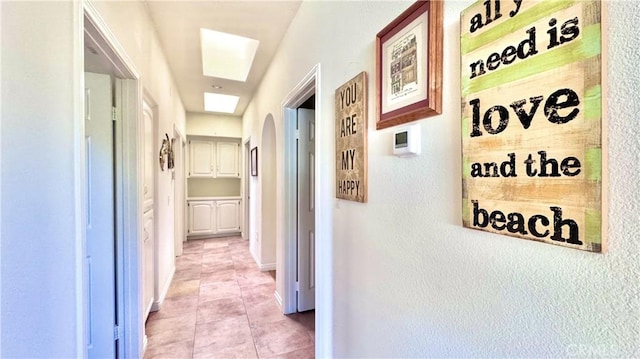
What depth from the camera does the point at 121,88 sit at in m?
1.81

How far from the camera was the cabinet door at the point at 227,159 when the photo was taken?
19.2ft

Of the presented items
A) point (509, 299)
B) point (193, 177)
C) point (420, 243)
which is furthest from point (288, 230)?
point (193, 177)

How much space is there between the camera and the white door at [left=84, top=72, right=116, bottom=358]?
172 centimetres

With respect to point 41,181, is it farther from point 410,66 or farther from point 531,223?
point 531,223

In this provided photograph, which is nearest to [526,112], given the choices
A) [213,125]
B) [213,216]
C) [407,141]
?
[407,141]

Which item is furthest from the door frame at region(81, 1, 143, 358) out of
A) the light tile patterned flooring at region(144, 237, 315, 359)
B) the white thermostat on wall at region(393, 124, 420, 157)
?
the white thermostat on wall at region(393, 124, 420, 157)

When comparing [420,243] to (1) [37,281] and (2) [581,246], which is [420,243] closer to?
(2) [581,246]

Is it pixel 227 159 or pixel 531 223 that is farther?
pixel 227 159

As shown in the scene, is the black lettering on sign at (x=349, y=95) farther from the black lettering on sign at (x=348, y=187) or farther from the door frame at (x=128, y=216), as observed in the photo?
the door frame at (x=128, y=216)

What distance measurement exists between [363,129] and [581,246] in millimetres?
866

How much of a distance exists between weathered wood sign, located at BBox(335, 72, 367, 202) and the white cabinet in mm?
4900

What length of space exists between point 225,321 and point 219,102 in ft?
11.7

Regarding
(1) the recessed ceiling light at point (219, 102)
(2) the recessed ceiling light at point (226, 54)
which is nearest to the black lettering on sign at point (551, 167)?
(2) the recessed ceiling light at point (226, 54)

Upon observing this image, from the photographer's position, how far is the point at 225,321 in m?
2.45
